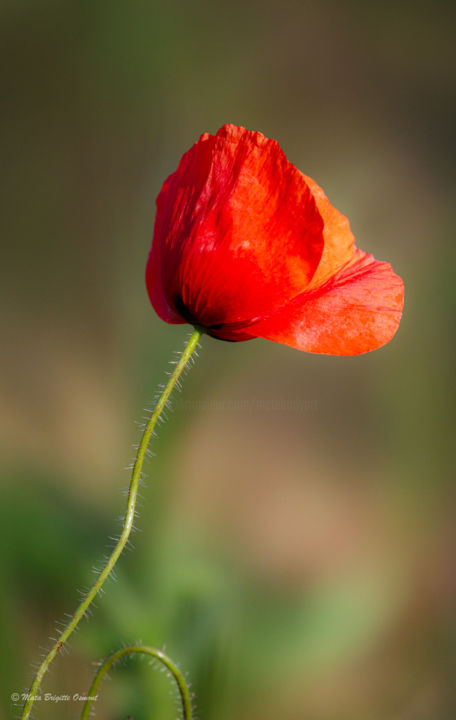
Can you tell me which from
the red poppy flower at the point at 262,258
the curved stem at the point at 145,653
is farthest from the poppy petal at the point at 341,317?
the curved stem at the point at 145,653

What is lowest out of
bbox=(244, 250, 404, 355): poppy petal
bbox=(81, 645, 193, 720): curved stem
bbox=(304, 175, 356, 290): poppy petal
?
bbox=(81, 645, 193, 720): curved stem

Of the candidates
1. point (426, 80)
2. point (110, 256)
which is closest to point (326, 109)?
point (426, 80)

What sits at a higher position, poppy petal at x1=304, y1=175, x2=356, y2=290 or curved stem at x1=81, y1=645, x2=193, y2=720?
poppy petal at x1=304, y1=175, x2=356, y2=290

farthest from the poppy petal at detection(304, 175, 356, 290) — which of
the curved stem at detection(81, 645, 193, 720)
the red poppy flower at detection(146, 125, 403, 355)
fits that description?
the curved stem at detection(81, 645, 193, 720)

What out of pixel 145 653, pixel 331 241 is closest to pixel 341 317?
pixel 331 241

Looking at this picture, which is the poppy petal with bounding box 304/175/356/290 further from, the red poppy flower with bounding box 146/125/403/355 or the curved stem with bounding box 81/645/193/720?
the curved stem with bounding box 81/645/193/720

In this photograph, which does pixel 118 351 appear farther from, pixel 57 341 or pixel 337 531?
pixel 337 531

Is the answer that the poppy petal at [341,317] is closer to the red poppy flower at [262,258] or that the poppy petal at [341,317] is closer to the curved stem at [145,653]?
the red poppy flower at [262,258]

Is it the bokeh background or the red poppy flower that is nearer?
the red poppy flower

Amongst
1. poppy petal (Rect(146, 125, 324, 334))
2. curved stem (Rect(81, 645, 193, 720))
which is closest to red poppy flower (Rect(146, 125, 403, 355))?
poppy petal (Rect(146, 125, 324, 334))
